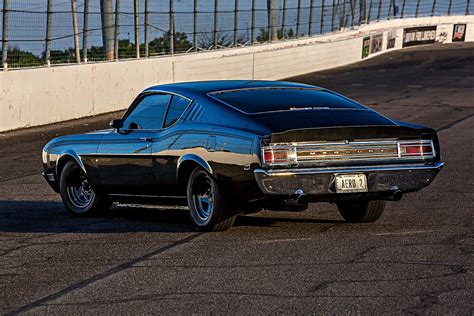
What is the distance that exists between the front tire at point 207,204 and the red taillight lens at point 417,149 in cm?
150

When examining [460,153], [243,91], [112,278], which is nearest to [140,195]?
[243,91]

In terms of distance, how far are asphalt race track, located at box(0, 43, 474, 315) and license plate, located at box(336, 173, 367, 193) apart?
402 millimetres

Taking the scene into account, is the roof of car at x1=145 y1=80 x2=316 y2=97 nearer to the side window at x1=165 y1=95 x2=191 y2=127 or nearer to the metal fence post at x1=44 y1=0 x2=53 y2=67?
the side window at x1=165 y1=95 x2=191 y2=127

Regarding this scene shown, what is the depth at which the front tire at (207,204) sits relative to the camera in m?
9.45

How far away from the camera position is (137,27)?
30266mm

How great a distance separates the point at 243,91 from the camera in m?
10.4

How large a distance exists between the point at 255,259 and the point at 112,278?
1.14 metres

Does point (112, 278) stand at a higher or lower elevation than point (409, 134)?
lower

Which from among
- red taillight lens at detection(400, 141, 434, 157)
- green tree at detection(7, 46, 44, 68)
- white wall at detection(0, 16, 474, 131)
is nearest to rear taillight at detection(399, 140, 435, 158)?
red taillight lens at detection(400, 141, 434, 157)

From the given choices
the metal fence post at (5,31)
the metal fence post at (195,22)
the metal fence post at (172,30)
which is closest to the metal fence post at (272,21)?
the metal fence post at (195,22)

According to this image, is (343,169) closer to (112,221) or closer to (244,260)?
(244,260)

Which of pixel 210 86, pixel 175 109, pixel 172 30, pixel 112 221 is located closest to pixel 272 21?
pixel 172 30

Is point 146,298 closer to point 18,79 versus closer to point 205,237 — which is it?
point 205,237

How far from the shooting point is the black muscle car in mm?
9102
